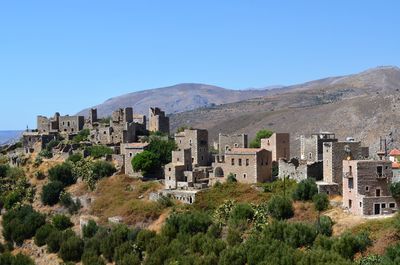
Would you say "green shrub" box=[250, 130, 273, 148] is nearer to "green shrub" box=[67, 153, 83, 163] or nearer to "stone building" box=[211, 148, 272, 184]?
"stone building" box=[211, 148, 272, 184]

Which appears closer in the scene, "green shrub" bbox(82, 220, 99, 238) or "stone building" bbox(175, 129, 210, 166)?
"green shrub" bbox(82, 220, 99, 238)

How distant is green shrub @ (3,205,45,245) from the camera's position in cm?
6178

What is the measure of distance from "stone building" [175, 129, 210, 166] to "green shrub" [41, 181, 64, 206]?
13.8 meters

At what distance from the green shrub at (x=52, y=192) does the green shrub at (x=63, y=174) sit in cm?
135

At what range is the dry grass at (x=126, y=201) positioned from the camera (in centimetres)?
5653

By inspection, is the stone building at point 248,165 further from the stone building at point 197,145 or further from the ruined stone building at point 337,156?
the ruined stone building at point 337,156

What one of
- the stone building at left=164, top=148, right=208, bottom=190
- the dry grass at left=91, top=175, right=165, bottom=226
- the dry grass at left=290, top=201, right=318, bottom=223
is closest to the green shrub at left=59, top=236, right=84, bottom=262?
the dry grass at left=91, top=175, right=165, bottom=226

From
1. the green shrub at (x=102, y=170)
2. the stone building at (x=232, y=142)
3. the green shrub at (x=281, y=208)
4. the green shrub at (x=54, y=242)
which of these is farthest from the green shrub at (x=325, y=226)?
the green shrub at (x=102, y=170)

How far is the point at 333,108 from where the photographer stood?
141 metres

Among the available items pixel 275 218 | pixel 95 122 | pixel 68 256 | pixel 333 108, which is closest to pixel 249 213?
pixel 275 218

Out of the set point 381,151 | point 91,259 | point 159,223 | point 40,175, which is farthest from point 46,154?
point 381,151

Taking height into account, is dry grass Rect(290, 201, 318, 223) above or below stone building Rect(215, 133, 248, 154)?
below

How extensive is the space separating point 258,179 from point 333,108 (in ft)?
294

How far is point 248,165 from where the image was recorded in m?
55.6
